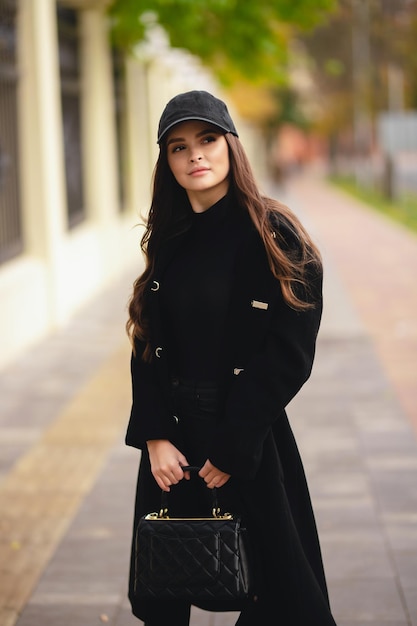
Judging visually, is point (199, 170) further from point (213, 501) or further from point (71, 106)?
point (71, 106)

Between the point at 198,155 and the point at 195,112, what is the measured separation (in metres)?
0.11

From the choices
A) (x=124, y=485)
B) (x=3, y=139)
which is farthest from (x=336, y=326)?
(x=124, y=485)

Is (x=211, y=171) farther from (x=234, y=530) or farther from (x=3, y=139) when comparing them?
(x=3, y=139)

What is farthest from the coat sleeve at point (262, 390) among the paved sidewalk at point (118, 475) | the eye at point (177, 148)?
the paved sidewalk at point (118, 475)

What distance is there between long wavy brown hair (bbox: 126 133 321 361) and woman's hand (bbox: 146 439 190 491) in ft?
0.76

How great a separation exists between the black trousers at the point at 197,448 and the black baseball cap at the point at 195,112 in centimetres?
66

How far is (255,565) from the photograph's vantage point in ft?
9.23

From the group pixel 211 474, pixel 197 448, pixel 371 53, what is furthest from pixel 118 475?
pixel 371 53

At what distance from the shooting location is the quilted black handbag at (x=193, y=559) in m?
2.62

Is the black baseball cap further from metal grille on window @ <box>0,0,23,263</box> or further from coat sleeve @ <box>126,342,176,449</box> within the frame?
metal grille on window @ <box>0,0,23,263</box>

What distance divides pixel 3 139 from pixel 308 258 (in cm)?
747

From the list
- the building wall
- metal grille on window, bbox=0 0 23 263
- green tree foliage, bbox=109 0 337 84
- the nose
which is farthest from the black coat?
green tree foliage, bbox=109 0 337 84

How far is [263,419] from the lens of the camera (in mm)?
2635

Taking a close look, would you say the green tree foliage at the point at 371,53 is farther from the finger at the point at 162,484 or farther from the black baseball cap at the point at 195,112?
the finger at the point at 162,484
